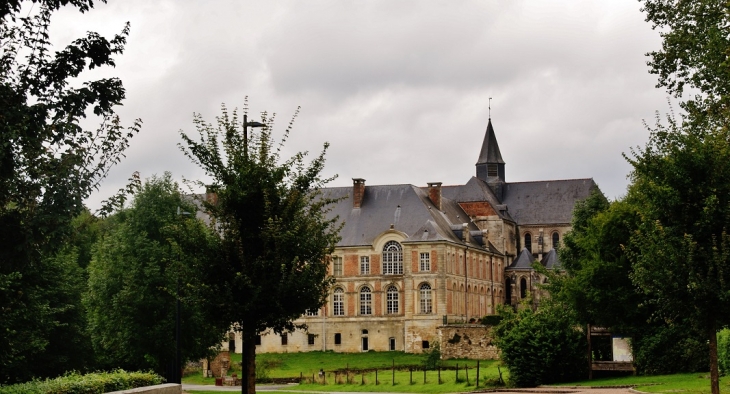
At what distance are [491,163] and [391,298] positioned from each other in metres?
30.6

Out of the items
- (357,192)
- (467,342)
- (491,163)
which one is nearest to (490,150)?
(491,163)

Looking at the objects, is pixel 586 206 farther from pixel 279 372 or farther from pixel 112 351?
pixel 112 351

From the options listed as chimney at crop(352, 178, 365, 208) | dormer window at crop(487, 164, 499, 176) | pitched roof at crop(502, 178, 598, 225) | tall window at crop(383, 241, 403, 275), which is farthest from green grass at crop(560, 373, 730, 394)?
dormer window at crop(487, 164, 499, 176)

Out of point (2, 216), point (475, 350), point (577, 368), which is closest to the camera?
point (2, 216)

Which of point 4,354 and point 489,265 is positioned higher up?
point 489,265

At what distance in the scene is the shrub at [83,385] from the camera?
1906 cm

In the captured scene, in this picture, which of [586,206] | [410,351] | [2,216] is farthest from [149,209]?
[410,351]

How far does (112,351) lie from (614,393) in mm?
22054

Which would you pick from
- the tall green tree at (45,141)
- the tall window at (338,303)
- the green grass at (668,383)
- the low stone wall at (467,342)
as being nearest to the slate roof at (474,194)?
the tall window at (338,303)

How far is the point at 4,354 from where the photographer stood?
2747 cm

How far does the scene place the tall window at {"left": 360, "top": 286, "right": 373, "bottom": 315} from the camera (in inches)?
3460

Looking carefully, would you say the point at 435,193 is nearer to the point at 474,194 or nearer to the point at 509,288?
the point at 474,194

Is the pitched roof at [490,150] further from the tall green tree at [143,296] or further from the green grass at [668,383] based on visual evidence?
the green grass at [668,383]

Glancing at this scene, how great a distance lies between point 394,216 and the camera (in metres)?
87.7
